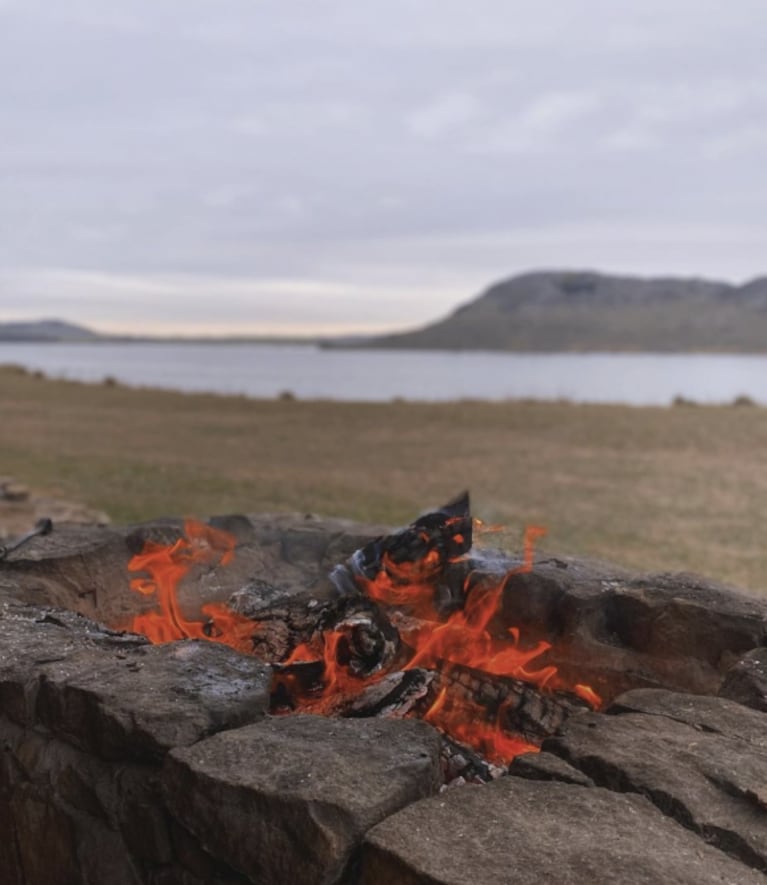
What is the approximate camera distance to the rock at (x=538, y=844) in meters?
1.78

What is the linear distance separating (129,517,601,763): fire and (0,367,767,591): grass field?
0.85 meters

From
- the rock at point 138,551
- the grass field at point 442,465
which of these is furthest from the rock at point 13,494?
the rock at point 138,551

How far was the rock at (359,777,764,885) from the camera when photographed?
1783mm

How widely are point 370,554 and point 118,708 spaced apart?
5.06 feet

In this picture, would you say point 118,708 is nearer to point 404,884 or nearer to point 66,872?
point 66,872

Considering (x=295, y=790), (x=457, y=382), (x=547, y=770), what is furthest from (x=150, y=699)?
(x=457, y=382)

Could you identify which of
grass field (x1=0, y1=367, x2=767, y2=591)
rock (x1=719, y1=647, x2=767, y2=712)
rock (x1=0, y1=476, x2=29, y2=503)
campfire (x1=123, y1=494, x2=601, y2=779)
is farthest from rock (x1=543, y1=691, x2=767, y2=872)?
rock (x1=0, y1=476, x2=29, y2=503)

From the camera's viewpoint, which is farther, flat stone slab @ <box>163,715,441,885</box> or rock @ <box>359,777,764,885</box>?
flat stone slab @ <box>163,715,441,885</box>

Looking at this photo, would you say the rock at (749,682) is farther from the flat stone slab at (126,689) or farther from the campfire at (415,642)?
the flat stone slab at (126,689)

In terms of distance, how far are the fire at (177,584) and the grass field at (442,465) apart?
1.45 metres

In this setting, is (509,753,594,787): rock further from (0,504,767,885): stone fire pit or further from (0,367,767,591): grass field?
(0,367,767,591): grass field

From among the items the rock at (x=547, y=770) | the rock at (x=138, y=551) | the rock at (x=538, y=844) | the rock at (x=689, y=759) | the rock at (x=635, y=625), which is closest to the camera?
the rock at (x=538, y=844)

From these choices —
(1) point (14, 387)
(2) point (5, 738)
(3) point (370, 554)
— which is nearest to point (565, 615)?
(3) point (370, 554)

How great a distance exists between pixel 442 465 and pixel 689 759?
448 inches
